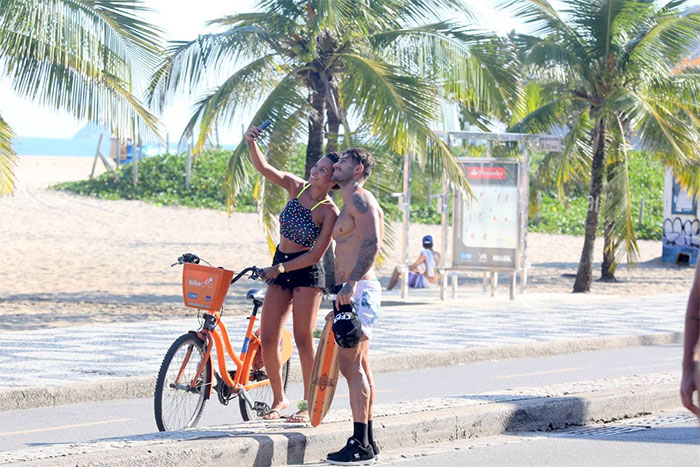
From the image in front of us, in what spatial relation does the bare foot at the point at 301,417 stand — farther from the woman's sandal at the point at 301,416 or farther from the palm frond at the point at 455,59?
the palm frond at the point at 455,59

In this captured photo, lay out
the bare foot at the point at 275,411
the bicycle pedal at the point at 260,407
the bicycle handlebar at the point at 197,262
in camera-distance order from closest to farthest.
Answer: the bicycle handlebar at the point at 197,262
the bare foot at the point at 275,411
the bicycle pedal at the point at 260,407

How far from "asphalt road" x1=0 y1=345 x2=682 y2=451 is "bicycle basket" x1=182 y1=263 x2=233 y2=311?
1183mm

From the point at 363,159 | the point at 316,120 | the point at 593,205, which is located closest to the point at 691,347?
the point at 363,159

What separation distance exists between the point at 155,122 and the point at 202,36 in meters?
2.34

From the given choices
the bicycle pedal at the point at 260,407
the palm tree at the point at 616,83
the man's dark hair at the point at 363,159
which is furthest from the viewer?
the palm tree at the point at 616,83

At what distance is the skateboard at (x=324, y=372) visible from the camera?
7.05m

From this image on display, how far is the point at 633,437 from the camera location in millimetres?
8328

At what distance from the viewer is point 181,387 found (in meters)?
7.41

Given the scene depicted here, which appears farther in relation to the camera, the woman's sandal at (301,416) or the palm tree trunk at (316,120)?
the palm tree trunk at (316,120)

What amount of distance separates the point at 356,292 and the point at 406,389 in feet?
12.3

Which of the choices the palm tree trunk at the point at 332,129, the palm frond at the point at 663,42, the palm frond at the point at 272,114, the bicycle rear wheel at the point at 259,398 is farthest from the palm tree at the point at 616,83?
the bicycle rear wheel at the point at 259,398

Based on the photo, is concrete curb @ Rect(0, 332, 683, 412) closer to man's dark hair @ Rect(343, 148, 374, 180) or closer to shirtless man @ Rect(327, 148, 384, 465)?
shirtless man @ Rect(327, 148, 384, 465)

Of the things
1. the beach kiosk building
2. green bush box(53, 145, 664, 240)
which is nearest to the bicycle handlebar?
the beach kiosk building

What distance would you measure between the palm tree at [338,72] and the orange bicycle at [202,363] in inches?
341
